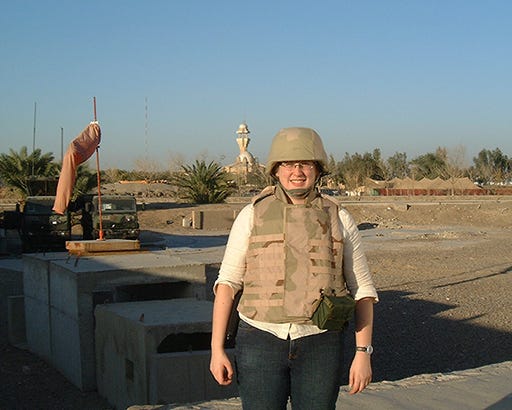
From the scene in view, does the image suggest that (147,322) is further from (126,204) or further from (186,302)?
(126,204)

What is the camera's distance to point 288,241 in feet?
9.60

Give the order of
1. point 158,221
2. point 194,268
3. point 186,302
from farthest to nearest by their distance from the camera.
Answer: point 158,221 → point 194,268 → point 186,302

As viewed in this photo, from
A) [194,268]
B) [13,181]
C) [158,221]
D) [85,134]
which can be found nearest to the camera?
[194,268]

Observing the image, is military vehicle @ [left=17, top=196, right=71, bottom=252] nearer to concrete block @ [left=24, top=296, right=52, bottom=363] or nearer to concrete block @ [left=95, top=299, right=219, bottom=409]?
concrete block @ [left=24, top=296, right=52, bottom=363]

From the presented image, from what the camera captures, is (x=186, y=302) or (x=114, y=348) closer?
(x=114, y=348)


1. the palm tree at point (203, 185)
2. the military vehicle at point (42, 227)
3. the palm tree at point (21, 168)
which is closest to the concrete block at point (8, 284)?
the military vehicle at point (42, 227)

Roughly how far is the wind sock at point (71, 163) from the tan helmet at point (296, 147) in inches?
244

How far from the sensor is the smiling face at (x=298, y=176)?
3.02 m

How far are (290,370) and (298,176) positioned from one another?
762mm

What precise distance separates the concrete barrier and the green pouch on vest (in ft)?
10.8

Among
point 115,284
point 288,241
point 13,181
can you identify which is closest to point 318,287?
point 288,241

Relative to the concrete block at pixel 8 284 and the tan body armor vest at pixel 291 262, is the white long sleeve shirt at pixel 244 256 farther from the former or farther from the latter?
the concrete block at pixel 8 284

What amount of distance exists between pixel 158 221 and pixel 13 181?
789cm

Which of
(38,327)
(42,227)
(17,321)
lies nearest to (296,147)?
(38,327)
